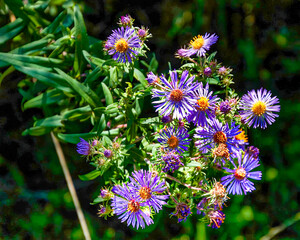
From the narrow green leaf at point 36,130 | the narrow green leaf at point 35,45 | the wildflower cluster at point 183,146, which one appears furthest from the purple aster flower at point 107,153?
the narrow green leaf at point 35,45

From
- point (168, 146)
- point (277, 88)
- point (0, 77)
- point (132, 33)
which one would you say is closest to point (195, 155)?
point (168, 146)

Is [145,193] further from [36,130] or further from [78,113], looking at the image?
[36,130]

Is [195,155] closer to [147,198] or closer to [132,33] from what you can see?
[147,198]

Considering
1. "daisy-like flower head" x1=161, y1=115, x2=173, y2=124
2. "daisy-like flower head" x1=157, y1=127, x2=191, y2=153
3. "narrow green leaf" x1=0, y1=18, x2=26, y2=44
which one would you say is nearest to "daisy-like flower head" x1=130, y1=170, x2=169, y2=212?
"daisy-like flower head" x1=157, y1=127, x2=191, y2=153

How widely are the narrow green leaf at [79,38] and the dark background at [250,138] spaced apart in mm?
580

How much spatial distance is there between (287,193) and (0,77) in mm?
2649

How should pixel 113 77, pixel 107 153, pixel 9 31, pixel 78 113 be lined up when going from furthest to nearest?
pixel 9 31, pixel 78 113, pixel 113 77, pixel 107 153

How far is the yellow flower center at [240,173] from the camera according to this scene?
156 centimetres

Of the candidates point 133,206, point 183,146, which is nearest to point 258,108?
point 183,146

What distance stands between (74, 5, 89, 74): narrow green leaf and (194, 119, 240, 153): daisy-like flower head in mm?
986

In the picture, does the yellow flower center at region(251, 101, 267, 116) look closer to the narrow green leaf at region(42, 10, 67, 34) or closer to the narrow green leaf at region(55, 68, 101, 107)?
the narrow green leaf at region(55, 68, 101, 107)

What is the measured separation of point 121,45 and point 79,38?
0.55 meters

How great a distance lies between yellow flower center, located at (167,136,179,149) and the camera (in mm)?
1500

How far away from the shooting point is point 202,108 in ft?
4.87
